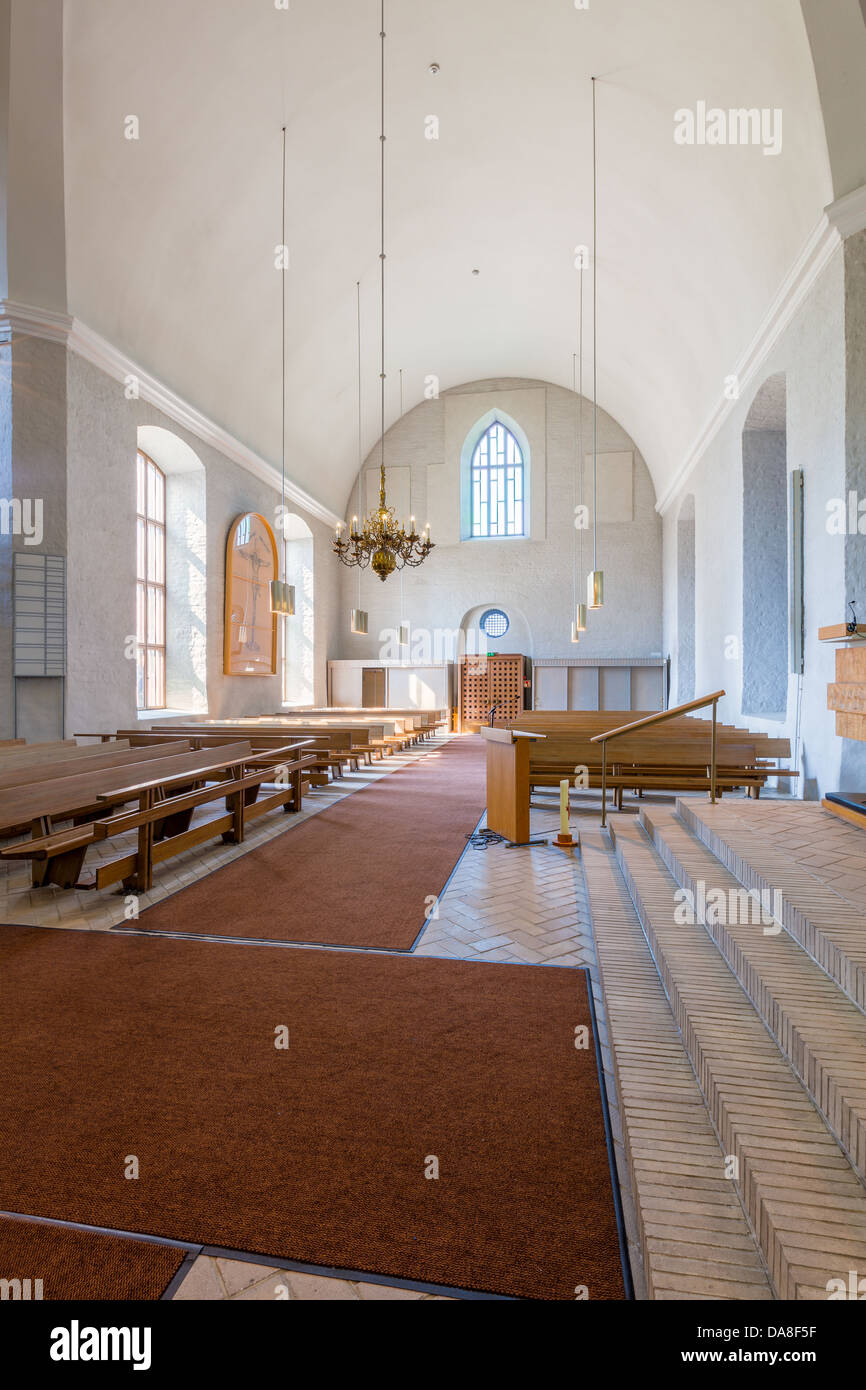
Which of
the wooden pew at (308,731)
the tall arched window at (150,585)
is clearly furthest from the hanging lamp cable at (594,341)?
the wooden pew at (308,731)

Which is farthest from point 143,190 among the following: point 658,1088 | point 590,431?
point 590,431

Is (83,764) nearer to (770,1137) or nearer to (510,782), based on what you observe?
(510,782)

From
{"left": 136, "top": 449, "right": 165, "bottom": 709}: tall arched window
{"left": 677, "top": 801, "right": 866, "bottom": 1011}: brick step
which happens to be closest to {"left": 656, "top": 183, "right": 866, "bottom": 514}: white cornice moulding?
{"left": 677, "top": 801, "right": 866, "bottom": 1011}: brick step

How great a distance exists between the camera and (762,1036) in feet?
7.02

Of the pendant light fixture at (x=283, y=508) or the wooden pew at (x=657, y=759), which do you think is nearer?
the wooden pew at (x=657, y=759)

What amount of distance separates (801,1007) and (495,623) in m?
15.1

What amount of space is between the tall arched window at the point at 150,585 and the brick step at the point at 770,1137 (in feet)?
29.6

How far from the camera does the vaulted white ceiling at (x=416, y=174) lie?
6410mm

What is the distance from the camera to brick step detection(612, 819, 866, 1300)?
1.36 meters

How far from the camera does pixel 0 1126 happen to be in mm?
1968

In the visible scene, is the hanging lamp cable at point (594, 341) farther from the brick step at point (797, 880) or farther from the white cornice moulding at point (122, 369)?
the brick step at point (797, 880)

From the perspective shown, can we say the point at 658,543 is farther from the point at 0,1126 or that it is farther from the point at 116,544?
the point at 0,1126
